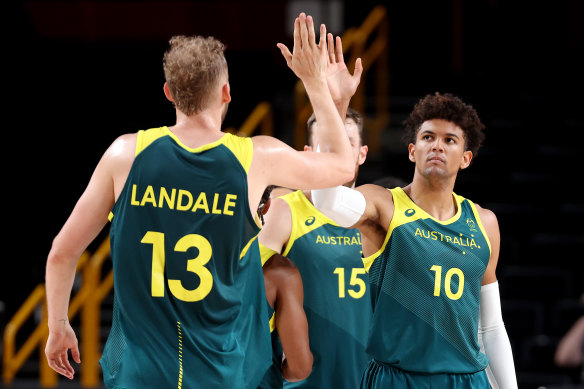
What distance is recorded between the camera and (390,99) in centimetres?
1170

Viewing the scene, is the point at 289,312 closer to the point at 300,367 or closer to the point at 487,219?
the point at 300,367

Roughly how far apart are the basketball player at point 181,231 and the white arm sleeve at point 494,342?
4.32ft

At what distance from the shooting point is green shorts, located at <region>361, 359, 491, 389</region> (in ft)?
13.0

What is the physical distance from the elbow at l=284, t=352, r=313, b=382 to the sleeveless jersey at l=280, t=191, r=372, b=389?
322 millimetres

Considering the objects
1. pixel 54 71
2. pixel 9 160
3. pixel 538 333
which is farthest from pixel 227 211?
pixel 54 71

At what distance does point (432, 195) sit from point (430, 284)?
1.45 feet

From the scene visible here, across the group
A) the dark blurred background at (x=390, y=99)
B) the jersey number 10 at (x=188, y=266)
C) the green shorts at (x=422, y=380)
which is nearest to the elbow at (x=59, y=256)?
the jersey number 10 at (x=188, y=266)

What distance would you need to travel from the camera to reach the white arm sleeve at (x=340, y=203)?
3678 millimetres

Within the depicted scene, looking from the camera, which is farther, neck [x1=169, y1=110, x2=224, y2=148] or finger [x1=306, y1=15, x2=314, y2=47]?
finger [x1=306, y1=15, x2=314, y2=47]

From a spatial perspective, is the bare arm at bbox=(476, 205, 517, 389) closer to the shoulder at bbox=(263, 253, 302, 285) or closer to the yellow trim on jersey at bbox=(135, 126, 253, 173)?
the shoulder at bbox=(263, 253, 302, 285)

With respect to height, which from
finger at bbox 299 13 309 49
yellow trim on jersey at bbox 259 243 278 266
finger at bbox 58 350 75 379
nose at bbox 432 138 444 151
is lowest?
finger at bbox 58 350 75 379

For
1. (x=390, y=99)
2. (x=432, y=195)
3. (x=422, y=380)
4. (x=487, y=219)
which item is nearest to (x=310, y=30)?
(x=432, y=195)

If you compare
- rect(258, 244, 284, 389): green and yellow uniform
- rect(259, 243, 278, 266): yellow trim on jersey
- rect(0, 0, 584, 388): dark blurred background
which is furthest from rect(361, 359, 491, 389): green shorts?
rect(0, 0, 584, 388): dark blurred background

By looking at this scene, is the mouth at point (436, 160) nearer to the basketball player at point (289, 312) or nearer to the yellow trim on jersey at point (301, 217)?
the yellow trim on jersey at point (301, 217)
